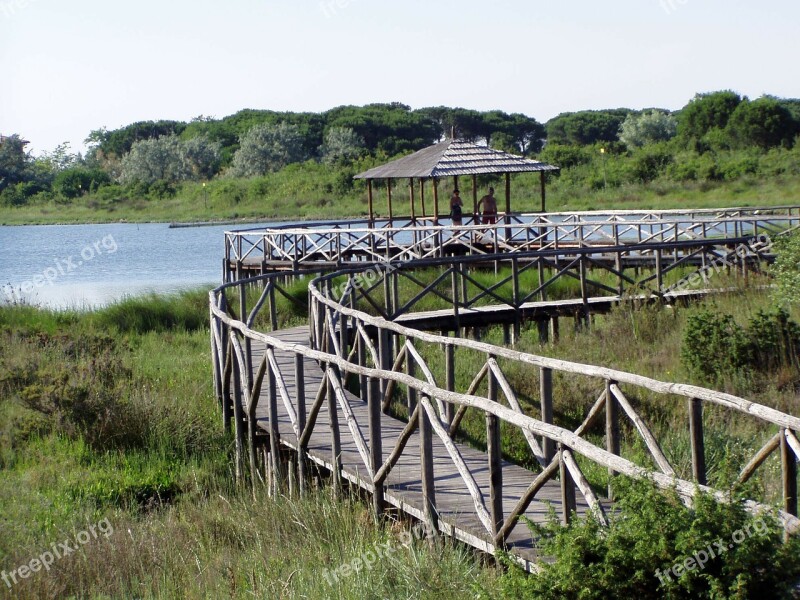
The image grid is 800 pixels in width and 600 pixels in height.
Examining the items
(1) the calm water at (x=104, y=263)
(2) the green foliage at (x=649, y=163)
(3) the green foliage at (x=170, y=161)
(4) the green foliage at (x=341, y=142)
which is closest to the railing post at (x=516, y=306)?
(1) the calm water at (x=104, y=263)

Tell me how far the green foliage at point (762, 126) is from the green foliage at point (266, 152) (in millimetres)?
29600

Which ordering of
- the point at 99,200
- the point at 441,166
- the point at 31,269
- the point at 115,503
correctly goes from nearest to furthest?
the point at 115,503 < the point at 441,166 < the point at 31,269 < the point at 99,200

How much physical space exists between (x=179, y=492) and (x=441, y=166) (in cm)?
1732

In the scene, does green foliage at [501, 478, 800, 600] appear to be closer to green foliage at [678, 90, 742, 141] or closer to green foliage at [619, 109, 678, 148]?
green foliage at [678, 90, 742, 141]

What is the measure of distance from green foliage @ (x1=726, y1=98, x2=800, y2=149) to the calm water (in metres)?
30.0

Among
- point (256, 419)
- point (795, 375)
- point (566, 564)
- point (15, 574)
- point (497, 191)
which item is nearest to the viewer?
point (566, 564)

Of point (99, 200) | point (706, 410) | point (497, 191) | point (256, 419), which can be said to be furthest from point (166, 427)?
point (99, 200)

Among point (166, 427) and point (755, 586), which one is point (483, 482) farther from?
point (166, 427)

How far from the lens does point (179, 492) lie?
8523 mm

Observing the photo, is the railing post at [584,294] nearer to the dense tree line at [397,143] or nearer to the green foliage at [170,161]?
the dense tree line at [397,143]

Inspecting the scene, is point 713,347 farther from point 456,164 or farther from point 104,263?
point 104,263

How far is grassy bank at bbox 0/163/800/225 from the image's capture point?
46969 millimetres

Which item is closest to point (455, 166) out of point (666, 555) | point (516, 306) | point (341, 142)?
point (516, 306)

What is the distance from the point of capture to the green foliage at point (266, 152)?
72500mm
